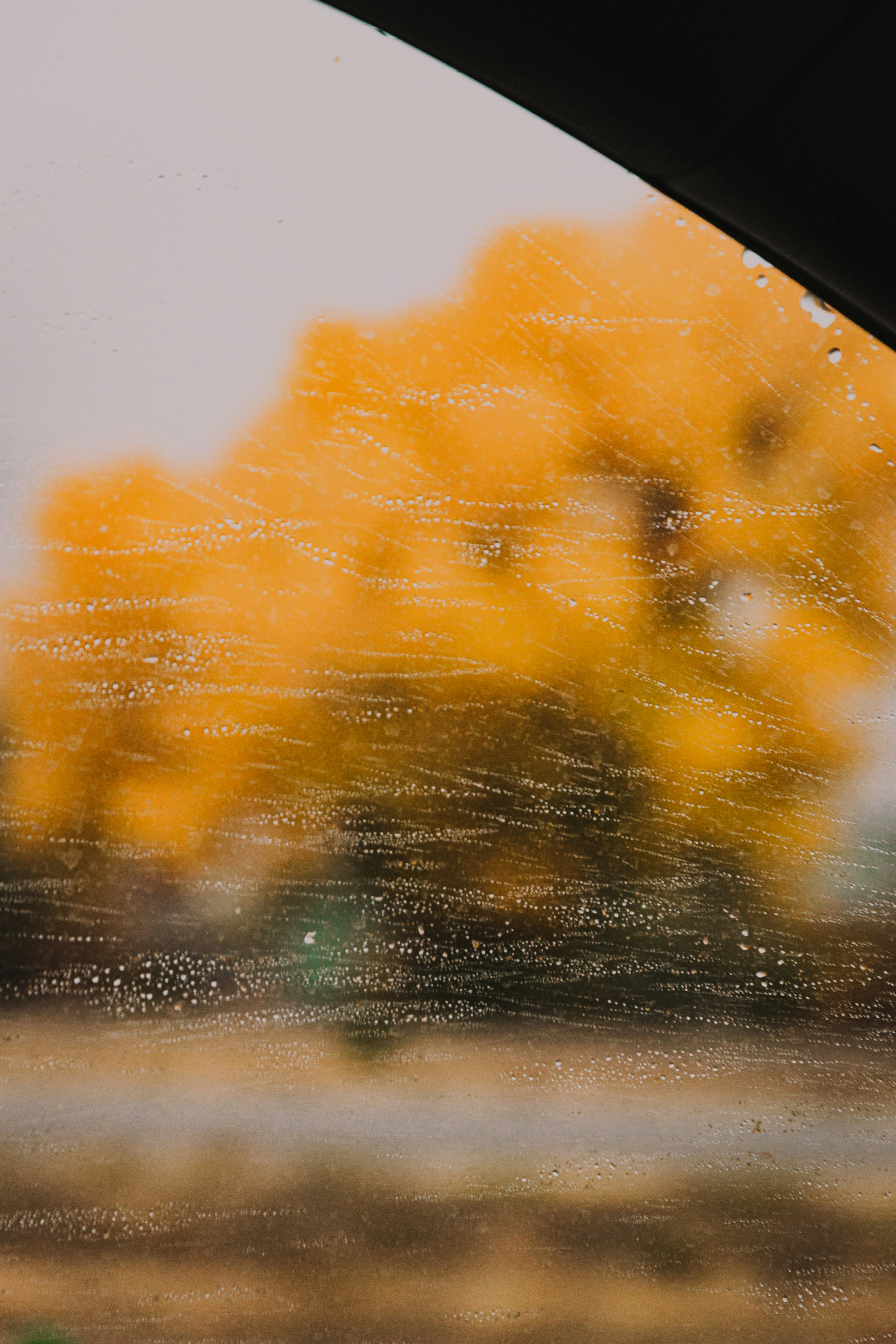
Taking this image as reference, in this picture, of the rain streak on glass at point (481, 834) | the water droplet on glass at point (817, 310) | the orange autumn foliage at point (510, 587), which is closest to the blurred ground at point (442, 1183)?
the rain streak on glass at point (481, 834)

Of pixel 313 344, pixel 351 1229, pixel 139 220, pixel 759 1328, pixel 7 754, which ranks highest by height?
pixel 139 220

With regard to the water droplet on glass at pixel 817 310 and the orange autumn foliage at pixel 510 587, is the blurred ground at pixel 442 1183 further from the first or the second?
the water droplet on glass at pixel 817 310

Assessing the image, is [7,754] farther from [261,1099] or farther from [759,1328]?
[759,1328]

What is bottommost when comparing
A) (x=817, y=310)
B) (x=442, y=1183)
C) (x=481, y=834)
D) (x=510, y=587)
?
(x=442, y=1183)

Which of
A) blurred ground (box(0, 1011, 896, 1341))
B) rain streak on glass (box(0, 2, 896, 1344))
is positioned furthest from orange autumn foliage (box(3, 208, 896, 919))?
blurred ground (box(0, 1011, 896, 1341))

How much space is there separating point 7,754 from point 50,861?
0.13 meters

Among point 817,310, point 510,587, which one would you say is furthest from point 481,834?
point 817,310

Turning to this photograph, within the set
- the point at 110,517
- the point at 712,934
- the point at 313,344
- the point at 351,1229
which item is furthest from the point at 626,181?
the point at 351,1229

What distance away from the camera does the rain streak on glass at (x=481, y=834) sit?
79 centimetres

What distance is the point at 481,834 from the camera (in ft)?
2.74

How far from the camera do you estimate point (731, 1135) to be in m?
0.83

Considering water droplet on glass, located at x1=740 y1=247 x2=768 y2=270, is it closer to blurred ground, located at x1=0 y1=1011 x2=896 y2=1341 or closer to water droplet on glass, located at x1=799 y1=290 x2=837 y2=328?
water droplet on glass, located at x1=799 y1=290 x2=837 y2=328

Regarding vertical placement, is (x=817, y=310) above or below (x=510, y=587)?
above

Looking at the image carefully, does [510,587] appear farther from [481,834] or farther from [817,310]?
[817,310]
